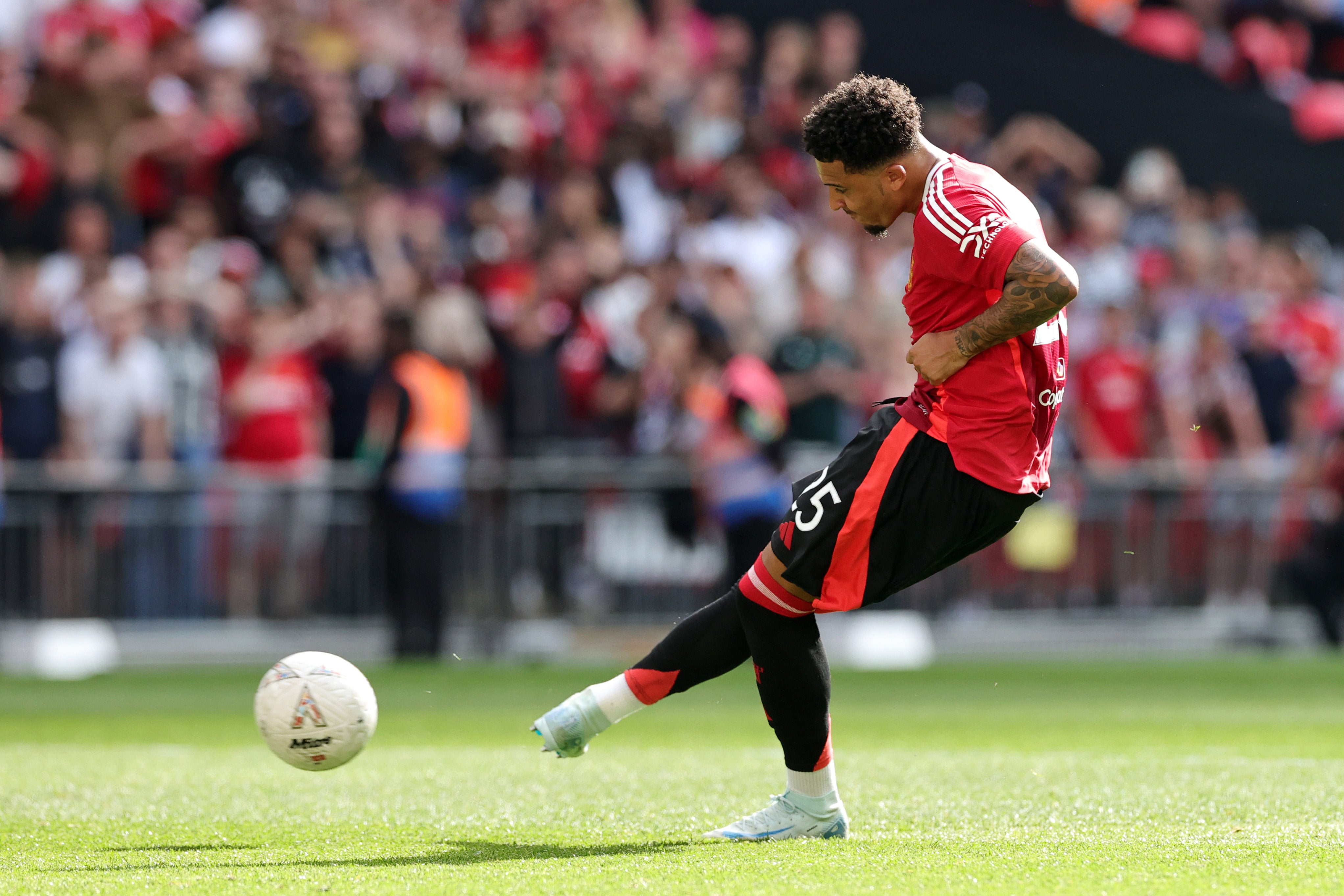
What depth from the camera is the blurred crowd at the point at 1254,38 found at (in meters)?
20.2

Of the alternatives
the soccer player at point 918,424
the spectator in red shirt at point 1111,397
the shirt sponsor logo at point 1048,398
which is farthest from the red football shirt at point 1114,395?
the shirt sponsor logo at point 1048,398

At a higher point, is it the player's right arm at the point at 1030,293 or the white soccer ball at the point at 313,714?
the player's right arm at the point at 1030,293

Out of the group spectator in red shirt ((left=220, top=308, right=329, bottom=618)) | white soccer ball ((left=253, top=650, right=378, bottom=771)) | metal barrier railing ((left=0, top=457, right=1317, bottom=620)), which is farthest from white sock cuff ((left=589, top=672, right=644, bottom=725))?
spectator in red shirt ((left=220, top=308, right=329, bottom=618))

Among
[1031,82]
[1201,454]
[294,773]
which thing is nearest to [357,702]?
[294,773]

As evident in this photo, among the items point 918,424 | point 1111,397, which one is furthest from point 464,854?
point 1111,397

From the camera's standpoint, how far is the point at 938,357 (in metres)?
5.46

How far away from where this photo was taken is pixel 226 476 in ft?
45.3

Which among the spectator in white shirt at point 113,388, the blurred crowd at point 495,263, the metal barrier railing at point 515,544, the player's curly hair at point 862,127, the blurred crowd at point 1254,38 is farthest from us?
the blurred crowd at point 1254,38

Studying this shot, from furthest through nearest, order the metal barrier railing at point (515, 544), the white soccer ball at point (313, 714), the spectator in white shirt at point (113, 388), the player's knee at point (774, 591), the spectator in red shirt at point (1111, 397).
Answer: the spectator in red shirt at point (1111, 397)
the spectator in white shirt at point (113, 388)
the metal barrier railing at point (515, 544)
the white soccer ball at point (313, 714)
the player's knee at point (774, 591)

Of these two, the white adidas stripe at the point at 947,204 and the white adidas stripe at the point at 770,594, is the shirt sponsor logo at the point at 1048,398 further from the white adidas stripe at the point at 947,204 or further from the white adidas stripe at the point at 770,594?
the white adidas stripe at the point at 770,594

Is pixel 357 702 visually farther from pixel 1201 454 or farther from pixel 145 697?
pixel 1201 454

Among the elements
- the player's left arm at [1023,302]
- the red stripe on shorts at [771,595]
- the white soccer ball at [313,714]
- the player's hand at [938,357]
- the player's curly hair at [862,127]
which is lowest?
the white soccer ball at [313,714]

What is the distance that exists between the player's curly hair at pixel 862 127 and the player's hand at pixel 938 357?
54cm

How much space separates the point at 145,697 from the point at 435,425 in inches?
118
